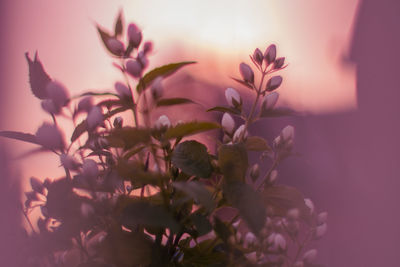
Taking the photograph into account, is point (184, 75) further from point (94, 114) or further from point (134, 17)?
point (94, 114)

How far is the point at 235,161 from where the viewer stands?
1.15ft

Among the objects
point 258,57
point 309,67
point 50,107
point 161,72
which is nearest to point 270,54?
point 258,57

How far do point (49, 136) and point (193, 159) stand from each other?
13cm

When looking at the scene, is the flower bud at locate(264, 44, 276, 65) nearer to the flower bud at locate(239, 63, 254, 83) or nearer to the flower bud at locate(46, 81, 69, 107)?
the flower bud at locate(239, 63, 254, 83)

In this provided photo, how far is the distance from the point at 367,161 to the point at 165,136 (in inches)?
40.5

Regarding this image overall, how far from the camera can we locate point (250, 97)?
57.6 inches

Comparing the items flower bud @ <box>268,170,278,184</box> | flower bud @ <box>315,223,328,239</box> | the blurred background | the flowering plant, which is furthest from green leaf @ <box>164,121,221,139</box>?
the blurred background

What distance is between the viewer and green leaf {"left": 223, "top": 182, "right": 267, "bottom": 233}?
299mm

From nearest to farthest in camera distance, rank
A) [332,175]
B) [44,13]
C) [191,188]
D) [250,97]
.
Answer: [191,188] → [44,13] → [332,175] → [250,97]

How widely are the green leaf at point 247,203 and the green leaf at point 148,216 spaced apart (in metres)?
0.06

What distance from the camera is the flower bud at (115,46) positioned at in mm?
375

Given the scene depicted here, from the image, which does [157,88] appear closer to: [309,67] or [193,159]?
[193,159]

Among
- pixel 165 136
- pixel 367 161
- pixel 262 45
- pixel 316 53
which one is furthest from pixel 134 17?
pixel 165 136

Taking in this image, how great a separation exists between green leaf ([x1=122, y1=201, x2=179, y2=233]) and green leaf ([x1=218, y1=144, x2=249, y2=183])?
0.25 feet
